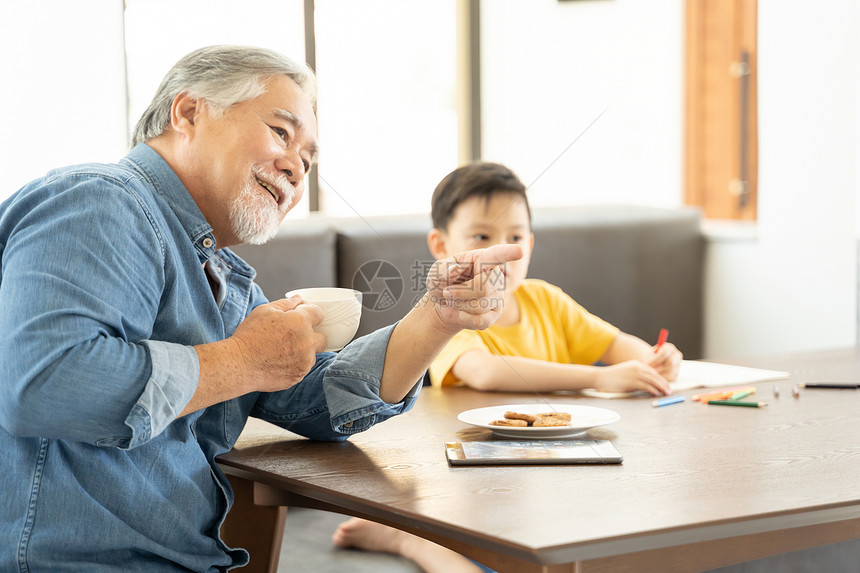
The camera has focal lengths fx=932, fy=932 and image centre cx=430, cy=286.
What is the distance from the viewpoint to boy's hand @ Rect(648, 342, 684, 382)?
1642 millimetres

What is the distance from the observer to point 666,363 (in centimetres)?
165

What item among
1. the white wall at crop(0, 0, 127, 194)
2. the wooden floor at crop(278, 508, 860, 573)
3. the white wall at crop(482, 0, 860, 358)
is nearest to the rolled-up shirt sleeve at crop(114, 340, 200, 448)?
the wooden floor at crop(278, 508, 860, 573)

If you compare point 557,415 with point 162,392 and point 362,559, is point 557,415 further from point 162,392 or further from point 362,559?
point 162,392

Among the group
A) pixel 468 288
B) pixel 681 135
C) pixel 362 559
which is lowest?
pixel 362 559

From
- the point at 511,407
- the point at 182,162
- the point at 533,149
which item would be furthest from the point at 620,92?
the point at 182,162

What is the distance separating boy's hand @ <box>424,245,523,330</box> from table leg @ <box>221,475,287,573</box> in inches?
14.2

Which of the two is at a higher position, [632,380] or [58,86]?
[58,86]

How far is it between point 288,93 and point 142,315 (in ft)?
1.16

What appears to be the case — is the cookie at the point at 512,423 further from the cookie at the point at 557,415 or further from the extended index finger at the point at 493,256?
the extended index finger at the point at 493,256

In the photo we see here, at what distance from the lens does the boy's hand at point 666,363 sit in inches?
64.6

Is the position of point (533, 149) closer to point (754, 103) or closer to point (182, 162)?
point (754, 103)

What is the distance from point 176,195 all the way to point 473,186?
74cm

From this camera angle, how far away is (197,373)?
0.98m

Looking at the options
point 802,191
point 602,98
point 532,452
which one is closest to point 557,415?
point 532,452
